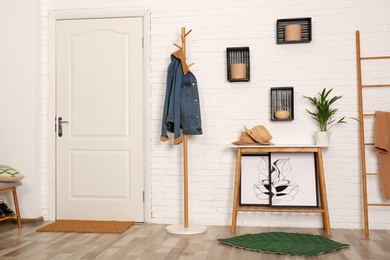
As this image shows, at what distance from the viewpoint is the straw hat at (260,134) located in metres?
4.34

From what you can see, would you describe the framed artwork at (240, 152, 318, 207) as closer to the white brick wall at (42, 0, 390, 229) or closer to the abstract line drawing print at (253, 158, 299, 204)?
the abstract line drawing print at (253, 158, 299, 204)

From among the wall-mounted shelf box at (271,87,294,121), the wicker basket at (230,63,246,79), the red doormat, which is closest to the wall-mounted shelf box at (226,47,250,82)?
the wicker basket at (230,63,246,79)

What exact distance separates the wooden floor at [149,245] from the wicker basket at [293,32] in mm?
1826

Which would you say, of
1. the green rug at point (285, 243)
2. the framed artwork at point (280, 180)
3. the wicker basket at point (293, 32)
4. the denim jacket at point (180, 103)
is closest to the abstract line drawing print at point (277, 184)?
the framed artwork at point (280, 180)

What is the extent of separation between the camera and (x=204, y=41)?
4.76 m

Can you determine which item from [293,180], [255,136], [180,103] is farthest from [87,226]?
[293,180]

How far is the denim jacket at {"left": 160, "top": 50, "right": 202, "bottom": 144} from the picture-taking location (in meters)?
4.44

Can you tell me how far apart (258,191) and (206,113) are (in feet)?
3.07

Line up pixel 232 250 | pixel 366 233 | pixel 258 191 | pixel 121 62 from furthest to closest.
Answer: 1. pixel 121 62
2. pixel 258 191
3. pixel 366 233
4. pixel 232 250

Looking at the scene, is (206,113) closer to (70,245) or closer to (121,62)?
(121,62)

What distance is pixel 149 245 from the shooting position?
3.87m

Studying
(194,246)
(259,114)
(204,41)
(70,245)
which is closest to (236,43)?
(204,41)

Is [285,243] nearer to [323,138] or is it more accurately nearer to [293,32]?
[323,138]

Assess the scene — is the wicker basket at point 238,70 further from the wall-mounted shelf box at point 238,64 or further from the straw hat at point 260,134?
the straw hat at point 260,134
